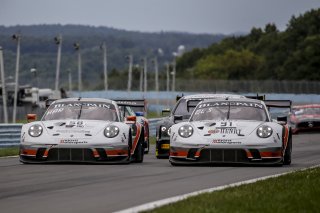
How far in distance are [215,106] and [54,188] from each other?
20.3ft

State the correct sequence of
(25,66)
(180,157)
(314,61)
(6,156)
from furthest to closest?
(25,66) < (314,61) < (6,156) < (180,157)

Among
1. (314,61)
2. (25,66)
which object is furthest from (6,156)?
(25,66)

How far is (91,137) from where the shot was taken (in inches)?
692

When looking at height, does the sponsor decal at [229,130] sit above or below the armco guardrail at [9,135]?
above

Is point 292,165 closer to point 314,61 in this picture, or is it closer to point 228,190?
point 228,190

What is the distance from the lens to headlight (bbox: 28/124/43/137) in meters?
17.7

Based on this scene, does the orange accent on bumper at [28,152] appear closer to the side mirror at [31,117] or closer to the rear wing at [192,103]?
the side mirror at [31,117]

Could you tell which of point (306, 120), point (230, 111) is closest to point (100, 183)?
point (230, 111)

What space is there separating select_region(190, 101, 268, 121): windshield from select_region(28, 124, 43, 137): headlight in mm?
2514

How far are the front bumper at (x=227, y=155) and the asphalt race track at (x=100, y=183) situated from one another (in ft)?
0.46

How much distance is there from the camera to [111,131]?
17.8m

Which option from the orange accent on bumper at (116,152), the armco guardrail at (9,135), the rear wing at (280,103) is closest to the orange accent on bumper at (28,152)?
the orange accent on bumper at (116,152)

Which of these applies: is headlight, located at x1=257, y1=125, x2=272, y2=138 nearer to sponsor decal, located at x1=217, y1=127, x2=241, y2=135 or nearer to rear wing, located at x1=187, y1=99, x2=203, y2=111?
sponsor decal, located at x1=217, y1=127, x2=241, y2=135

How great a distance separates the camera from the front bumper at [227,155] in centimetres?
1686
